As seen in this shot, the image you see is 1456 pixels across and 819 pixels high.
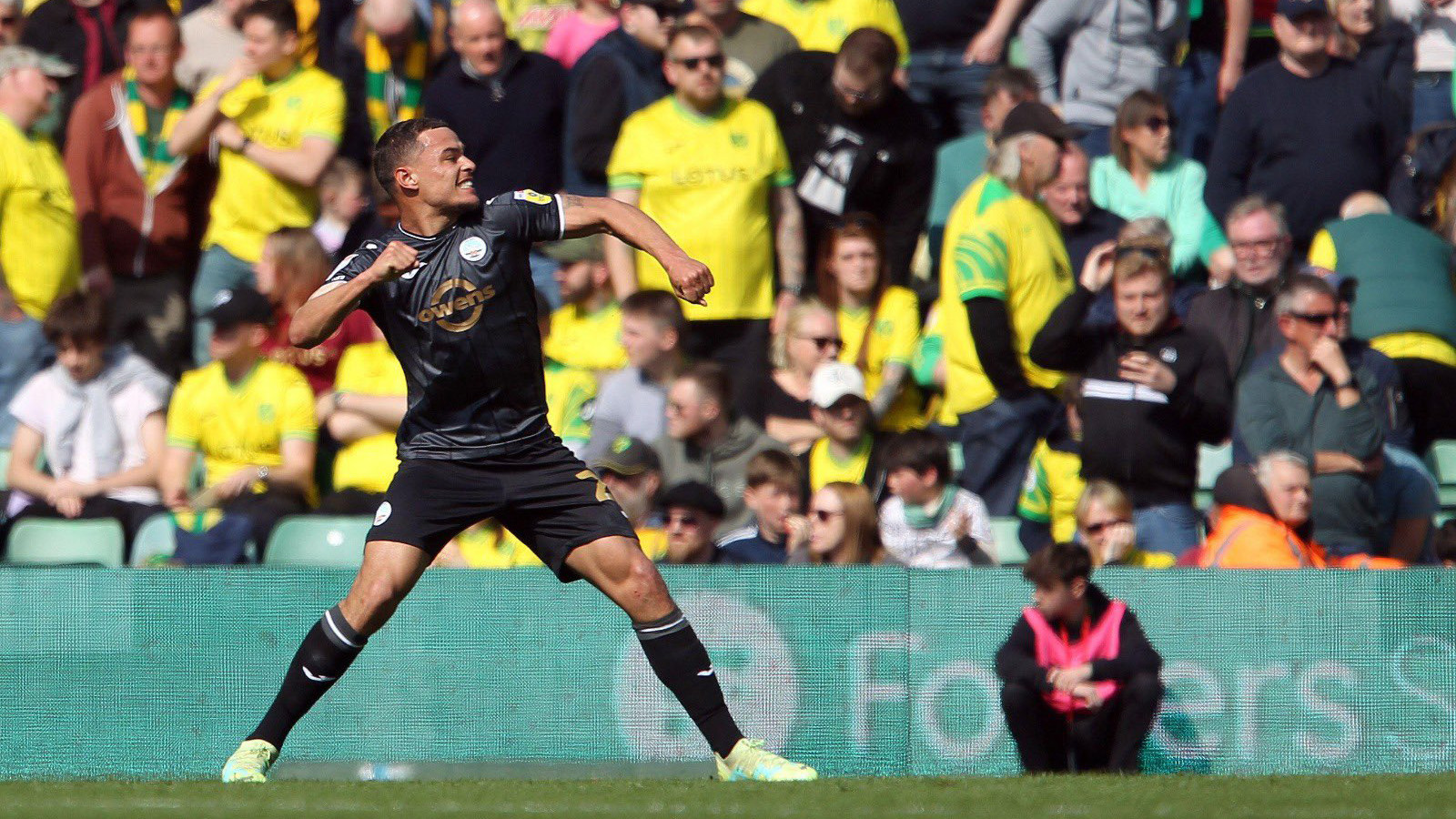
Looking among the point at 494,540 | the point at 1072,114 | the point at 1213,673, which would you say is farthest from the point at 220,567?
the point at 1072,114

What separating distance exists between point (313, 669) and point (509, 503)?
0.79m

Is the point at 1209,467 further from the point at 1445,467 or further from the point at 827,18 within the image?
the point at 827,18

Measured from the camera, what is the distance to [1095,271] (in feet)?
30.1

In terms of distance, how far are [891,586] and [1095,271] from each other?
84.4 inches

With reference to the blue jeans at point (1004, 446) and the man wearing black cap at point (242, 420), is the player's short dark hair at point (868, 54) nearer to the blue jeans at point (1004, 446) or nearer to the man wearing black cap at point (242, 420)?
the blue jeans at point (1004, 446)

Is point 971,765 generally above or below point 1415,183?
below

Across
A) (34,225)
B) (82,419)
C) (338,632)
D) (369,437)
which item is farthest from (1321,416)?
(34,225)

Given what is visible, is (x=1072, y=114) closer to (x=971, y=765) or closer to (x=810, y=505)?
(x=810, y=505)

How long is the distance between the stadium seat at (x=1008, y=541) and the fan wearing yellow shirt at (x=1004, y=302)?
0.87 ft

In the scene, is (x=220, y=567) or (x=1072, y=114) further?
(x=1072, y=114)

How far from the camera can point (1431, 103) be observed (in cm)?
1139

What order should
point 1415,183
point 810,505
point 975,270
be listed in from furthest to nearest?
point 1415,183 < point 975,270 < point 810,505

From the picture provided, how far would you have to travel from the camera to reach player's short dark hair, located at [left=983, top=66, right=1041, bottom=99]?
10.1 metres

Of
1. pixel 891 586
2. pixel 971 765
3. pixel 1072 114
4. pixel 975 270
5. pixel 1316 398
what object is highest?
pixel 1072 114
